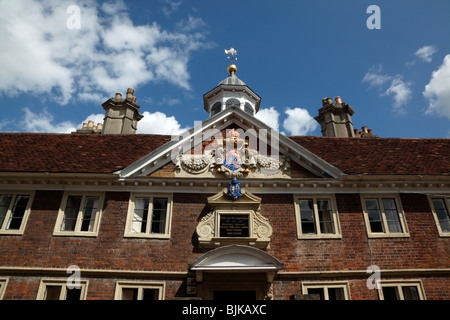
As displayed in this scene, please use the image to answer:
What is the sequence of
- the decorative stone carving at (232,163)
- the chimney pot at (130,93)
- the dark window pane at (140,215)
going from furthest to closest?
the chimney pot at (130,93), the decorative stone carving at (232,163), the dark window pane at (140,215)

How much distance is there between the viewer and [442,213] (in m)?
12.0

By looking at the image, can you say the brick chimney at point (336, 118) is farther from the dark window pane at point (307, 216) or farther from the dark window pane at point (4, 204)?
the dark window pane at point (4, 204)

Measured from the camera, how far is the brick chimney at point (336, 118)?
19109 mm

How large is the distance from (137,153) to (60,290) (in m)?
6.22

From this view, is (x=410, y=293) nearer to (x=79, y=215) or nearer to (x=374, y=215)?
(x=374, y=215)

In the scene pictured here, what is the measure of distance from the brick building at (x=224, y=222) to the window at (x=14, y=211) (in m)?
0.04

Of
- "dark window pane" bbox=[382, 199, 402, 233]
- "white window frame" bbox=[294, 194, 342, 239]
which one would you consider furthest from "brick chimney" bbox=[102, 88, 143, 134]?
"dark window pane" bbox=[382, 199, 402, 233]

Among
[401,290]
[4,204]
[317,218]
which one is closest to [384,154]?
[317,218]

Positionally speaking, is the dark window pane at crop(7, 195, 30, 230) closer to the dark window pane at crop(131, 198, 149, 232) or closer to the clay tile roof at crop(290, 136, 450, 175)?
the dark window pane at crop(131, 198, 149, 232)

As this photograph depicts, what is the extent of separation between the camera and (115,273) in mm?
10703

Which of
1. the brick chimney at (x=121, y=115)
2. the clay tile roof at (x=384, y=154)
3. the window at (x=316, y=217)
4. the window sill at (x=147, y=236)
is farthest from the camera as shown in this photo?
the brick chimney at (x=121, y=115)

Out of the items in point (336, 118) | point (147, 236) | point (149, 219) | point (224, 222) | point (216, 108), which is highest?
point (216, 108)

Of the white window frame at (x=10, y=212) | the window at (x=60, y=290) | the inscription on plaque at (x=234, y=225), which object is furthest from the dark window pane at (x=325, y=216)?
the white window frame at (x=10, y=212)
